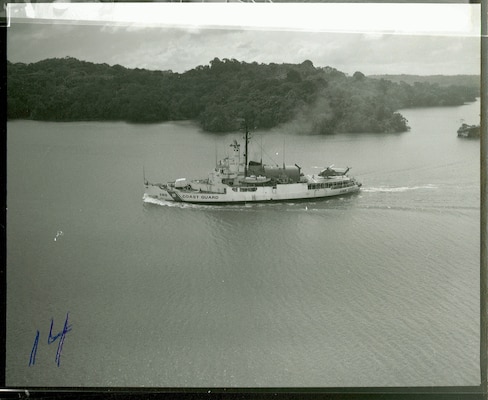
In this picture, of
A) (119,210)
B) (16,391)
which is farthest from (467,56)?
(16,391)

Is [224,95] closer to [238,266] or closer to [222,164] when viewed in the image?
[222,164]

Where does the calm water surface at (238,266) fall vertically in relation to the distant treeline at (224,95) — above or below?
below

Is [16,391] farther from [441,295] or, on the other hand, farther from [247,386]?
[441,295]

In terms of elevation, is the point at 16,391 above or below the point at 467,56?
below
